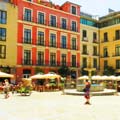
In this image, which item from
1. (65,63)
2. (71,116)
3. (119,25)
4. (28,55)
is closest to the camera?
(71,116)

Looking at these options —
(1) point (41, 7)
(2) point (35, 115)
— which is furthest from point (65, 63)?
(2) point (35, 115)

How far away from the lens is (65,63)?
50.4 m

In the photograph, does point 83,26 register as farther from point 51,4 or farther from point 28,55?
point 28,55

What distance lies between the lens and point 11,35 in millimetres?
43062

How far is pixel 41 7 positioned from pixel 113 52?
16288mm

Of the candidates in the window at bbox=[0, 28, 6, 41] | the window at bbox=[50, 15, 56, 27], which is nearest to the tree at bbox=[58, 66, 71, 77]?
the window at bbox=[50, 15, 56, 27]

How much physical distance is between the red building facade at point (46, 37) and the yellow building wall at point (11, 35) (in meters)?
0.74

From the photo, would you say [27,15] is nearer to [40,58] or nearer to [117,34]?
[40,58]

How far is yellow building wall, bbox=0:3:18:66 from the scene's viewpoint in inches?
1673

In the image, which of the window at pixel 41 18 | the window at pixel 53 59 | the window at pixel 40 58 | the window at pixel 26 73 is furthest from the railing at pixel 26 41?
the window at pixel 53 59

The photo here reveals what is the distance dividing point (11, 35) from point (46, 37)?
6948 mm

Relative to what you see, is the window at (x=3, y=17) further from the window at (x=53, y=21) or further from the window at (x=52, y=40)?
the window at (x=52, y=40)

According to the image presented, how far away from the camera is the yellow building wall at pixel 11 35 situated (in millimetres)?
42500

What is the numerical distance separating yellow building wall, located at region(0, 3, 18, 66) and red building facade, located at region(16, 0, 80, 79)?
0.74 metres
